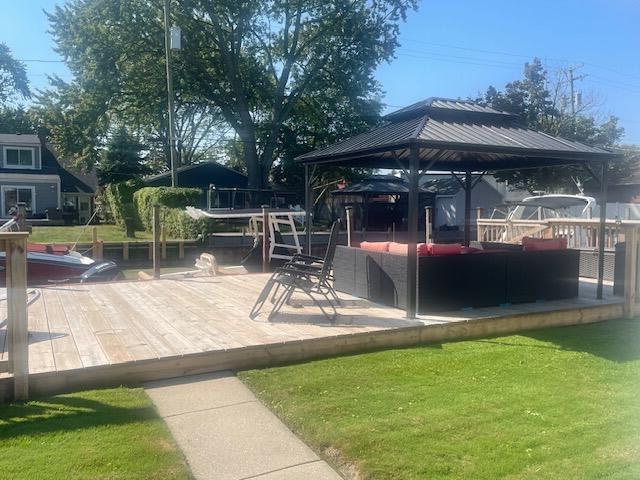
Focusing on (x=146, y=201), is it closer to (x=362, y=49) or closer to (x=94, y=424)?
(x=362, y=49)

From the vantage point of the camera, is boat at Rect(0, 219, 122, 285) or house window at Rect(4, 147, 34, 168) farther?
house window at Rect(4, 147, 34, 168)

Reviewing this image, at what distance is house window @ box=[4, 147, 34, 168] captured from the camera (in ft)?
102

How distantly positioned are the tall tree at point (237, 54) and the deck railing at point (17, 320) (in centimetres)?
2374

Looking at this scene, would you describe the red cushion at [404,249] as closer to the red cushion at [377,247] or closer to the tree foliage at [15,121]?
the red cushion at [377,247]

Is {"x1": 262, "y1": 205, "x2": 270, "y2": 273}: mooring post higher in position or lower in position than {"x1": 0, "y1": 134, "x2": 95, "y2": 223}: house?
lower

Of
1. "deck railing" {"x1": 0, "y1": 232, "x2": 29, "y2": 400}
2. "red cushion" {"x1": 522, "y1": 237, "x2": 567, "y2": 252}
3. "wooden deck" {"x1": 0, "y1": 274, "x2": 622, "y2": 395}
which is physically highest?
"red cushion" {"x1": 522, "y1": 237, "x2": 567, "y2": 252}

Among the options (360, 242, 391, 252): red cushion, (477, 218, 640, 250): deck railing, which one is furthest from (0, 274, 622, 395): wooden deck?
(477, 218, 640, 250): deck railing

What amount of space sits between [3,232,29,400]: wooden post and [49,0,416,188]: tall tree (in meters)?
23.7

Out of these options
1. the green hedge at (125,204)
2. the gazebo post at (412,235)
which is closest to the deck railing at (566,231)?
the gazebo post at (412,235)

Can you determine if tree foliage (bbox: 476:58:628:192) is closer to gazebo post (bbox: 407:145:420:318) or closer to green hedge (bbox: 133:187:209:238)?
green hedge (bbox: 133:187:209:238)

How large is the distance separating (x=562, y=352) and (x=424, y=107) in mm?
3491

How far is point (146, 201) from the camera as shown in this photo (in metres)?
21.6

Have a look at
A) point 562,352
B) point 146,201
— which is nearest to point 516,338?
point 562,352

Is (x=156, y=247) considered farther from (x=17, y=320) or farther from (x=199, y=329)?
(x=17, y=320)
